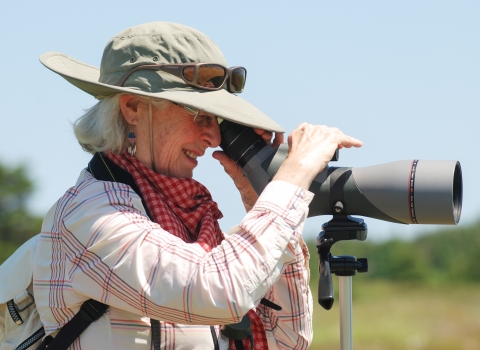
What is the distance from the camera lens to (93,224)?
6.23 ft

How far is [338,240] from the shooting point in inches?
87.4

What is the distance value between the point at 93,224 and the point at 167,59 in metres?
0.47

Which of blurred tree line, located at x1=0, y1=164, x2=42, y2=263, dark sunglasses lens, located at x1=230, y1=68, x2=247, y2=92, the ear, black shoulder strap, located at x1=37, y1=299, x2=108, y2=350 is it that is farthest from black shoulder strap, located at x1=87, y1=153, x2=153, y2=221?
blurred tree line, located at x1=0, y1=164, x2=42, y2=263

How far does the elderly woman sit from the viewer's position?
6.01 ft

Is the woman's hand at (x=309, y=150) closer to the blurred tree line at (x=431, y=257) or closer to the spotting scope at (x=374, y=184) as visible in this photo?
the spotting scope at (x=374, y=184)

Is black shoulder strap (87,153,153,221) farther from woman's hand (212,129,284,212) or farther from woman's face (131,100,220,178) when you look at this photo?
woman's hand (212,129,284,212)

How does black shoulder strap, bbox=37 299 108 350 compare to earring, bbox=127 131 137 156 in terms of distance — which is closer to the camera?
black shoulder strap, bbox=37 299 108 350

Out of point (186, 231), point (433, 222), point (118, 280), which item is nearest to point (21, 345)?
point (118, 280)

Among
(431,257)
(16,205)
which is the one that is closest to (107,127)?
(431,257)

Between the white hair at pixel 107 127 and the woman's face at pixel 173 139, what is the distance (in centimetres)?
4

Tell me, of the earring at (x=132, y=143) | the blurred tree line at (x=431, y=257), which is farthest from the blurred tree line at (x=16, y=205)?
the earring at (x=132, y=143)

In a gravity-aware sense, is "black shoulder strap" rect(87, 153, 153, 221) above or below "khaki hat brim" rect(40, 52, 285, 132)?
below

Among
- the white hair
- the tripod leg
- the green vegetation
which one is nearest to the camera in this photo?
the white hair

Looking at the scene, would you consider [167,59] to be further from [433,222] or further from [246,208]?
[433,222]
